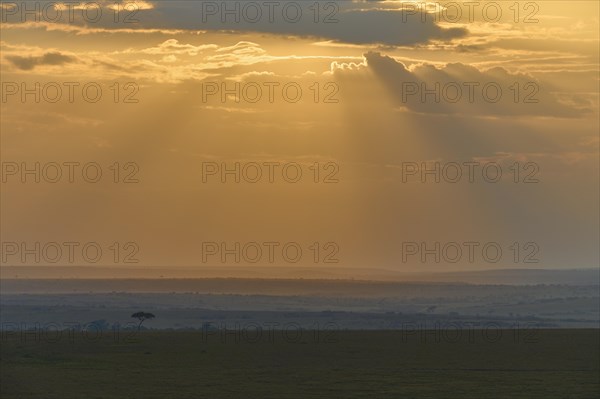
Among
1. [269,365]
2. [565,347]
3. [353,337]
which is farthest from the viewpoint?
[353,337]

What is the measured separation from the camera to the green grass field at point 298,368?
60.9 metres

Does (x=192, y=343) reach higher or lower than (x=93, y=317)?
higher

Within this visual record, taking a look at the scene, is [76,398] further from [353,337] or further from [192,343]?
[353,337]

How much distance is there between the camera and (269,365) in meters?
78.7

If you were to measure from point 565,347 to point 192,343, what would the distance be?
30189 mm

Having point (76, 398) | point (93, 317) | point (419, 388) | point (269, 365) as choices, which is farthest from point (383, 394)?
point (93, 317)

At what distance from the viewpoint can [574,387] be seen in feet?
213

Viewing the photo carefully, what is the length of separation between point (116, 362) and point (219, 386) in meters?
17.5

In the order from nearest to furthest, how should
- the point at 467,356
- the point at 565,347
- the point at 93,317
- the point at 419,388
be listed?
the point at 419,388 < the point at 467,356 < the point at 565,347 < the point at 93,317

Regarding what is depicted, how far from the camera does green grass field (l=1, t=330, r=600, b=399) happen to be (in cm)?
6094

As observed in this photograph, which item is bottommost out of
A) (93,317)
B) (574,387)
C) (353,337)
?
(93,317)

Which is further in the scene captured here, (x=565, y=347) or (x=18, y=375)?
(x=565, y=347)

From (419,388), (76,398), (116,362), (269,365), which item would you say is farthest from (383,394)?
(116,362)

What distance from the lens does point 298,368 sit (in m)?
76.2
